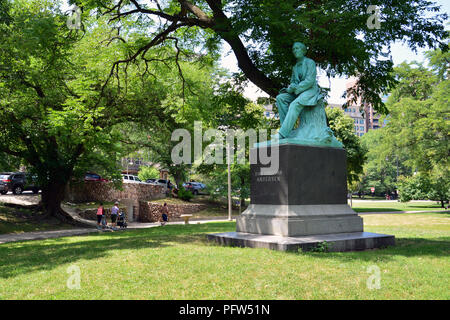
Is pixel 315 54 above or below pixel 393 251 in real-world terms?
above

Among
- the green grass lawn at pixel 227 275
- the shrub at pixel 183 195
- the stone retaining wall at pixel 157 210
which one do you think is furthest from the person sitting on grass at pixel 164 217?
the green grass lawn at pixel 227 275

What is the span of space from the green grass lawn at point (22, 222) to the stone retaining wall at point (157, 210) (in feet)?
44.0

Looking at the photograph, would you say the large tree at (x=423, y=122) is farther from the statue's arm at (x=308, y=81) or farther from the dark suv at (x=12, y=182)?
the dark suv at (x=12, y=182)

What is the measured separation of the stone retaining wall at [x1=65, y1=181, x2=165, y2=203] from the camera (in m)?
37.2

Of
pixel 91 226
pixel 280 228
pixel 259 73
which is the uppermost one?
pixel 259 73

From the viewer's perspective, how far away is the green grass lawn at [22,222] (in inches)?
934

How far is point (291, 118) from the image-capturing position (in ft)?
35.2

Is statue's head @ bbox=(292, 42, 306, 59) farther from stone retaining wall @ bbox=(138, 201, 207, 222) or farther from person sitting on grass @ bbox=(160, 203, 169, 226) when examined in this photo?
stone retaining wall @ bbox=(138, 201, 207, 222)

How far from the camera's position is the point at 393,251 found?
29.9 feet

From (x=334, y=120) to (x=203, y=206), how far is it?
16724 mm

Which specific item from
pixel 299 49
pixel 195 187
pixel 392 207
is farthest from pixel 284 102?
pixel 392 207

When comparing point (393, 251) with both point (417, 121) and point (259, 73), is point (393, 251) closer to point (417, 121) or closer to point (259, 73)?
point (259, 73)
